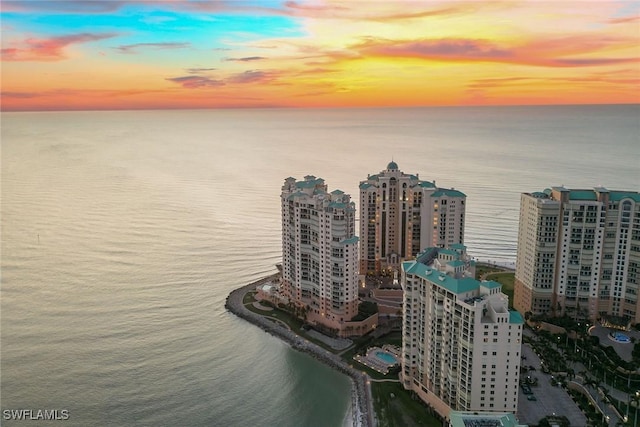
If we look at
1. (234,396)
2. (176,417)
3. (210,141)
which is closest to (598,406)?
(234,396)

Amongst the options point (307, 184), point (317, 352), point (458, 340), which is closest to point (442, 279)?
point (458, 340)

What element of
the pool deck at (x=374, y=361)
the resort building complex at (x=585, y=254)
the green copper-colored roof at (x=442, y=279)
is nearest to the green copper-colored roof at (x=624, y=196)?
the resort building complex at (x=585, y=254)

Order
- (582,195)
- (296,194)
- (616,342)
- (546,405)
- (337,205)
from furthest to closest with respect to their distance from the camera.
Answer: (296,194)
(582,195)
(337,205)
(616,342)
(546,405)

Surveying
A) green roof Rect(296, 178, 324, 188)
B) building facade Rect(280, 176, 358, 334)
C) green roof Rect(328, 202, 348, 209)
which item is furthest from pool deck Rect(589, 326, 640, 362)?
green roof Rect(296, 178, 324, 188)

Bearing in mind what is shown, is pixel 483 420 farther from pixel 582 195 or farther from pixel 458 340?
pixel 582 195

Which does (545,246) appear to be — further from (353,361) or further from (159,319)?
(159,319)

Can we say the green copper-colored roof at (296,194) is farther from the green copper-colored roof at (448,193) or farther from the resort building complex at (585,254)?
the resort building complex at (585,254)

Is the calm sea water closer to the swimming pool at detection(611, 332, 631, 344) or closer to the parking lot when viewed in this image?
the parking lot
